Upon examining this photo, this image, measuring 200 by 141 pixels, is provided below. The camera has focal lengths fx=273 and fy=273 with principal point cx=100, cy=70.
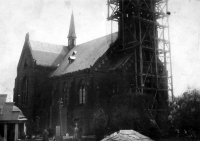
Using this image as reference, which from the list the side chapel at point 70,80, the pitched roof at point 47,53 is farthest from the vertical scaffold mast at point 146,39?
the pitched roof at point 47,53

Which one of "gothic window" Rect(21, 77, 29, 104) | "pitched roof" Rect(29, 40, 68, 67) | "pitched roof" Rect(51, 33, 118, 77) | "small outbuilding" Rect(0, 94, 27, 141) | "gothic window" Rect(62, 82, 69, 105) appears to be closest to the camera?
"small outbuilding" Rect(0, 94, 27, 141)

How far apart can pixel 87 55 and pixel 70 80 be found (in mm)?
4737

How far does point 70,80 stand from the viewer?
139 feet

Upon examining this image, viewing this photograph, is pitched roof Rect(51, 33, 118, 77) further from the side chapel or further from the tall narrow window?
the tall narrow window

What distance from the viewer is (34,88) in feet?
161

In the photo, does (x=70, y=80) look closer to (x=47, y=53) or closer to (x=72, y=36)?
(x=47, y=53)

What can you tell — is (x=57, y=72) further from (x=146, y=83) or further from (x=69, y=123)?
(x=146, y=83)

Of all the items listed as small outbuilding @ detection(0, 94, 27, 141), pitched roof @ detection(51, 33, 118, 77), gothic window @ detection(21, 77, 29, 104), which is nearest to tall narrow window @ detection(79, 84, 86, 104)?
pitched roof @ detection(51, 33, 118, 77)

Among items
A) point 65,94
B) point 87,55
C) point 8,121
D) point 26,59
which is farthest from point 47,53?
point 8,121

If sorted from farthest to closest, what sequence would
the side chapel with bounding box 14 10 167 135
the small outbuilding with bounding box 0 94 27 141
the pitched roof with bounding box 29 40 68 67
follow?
the pitched roof with bounding box 29 40 68 67 < the side chapel with bounding box 14 10 167 135 < the small outbuilding with bounding box 0 94 27 141

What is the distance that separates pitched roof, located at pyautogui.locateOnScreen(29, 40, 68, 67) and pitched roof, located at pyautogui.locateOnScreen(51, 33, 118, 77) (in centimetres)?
243

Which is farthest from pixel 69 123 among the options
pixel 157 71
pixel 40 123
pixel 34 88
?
pixel 157 71

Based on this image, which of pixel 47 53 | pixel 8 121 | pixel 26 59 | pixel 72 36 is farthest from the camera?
pixel 72 36

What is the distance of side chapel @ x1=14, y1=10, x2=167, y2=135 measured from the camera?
37.0m
